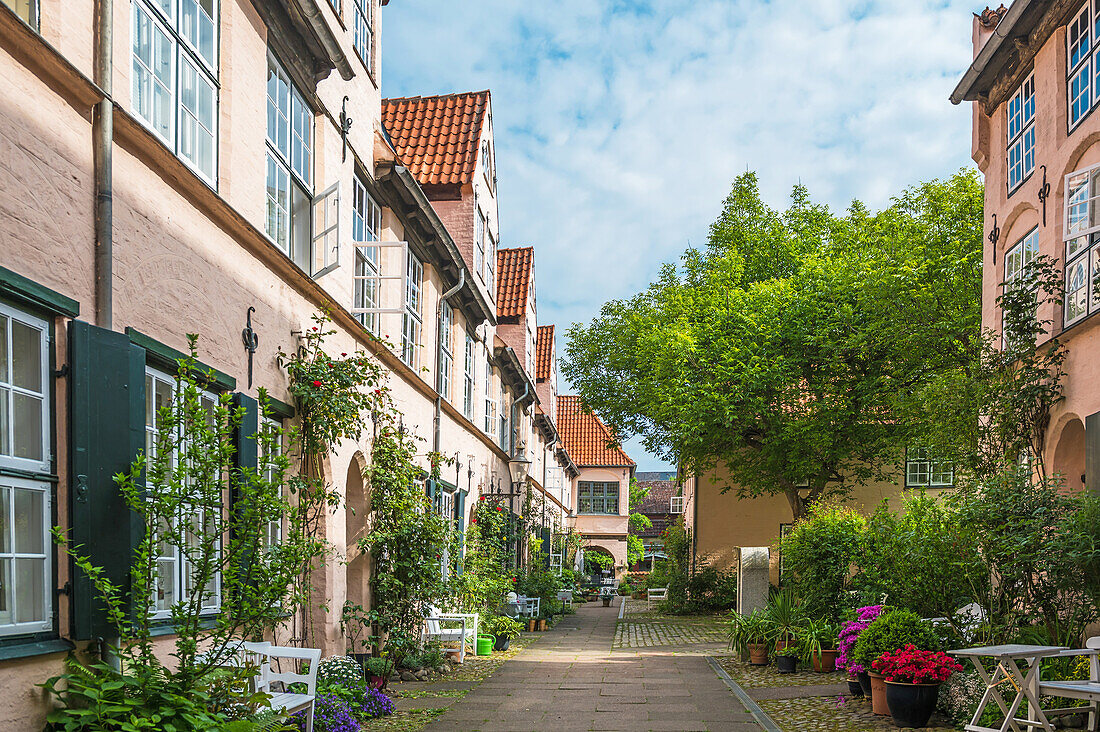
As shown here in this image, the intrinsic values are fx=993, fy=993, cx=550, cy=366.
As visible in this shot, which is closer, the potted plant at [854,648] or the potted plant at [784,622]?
the potted plant at [854,648]

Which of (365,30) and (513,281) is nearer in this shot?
(365,30)

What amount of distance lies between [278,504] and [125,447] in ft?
3.41

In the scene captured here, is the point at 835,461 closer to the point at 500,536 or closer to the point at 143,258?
the point at 500,536

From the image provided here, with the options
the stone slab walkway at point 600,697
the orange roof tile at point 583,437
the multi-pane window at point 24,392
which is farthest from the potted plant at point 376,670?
the orange roof tile at point 583,437

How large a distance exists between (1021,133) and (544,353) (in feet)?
92.3

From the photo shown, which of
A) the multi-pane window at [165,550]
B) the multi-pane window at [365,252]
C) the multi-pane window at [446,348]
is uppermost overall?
the multi-pane window at [365,252]

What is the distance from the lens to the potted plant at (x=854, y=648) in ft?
35.8

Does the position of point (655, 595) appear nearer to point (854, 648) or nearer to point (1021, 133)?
point (1021, 133)

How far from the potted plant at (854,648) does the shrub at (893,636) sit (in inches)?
9.4

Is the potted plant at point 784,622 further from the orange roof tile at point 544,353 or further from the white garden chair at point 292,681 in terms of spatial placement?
the orange roof tile at point 544,353

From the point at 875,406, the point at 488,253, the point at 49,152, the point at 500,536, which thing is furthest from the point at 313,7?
the point at 875,406

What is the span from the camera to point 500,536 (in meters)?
22.6

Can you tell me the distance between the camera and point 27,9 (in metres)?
5.29

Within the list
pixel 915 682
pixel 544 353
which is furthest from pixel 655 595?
pixel 915 682
